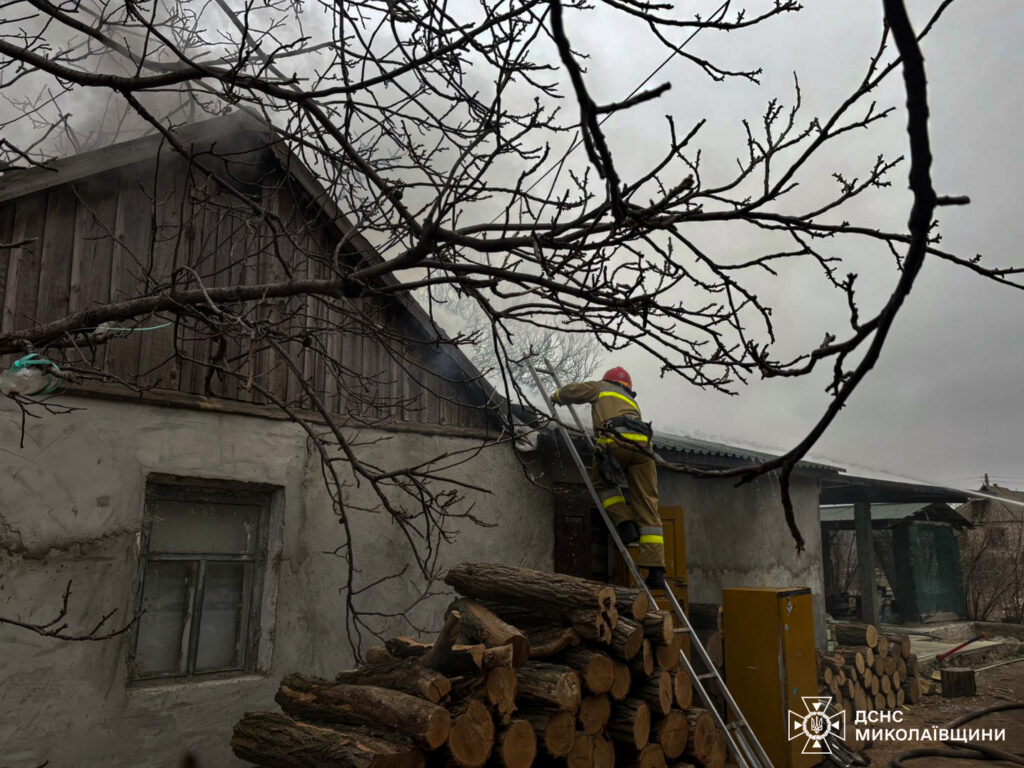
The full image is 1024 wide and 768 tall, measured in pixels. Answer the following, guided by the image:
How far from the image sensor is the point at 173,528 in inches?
205

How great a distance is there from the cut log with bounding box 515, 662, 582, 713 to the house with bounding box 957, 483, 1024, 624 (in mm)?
17556

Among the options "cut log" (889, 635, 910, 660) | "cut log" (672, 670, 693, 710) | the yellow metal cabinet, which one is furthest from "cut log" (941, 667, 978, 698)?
"cut log" (672, 670, 693, 710)

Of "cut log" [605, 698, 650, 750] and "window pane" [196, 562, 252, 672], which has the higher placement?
→ "window pane" [196, 562, 252, 672]

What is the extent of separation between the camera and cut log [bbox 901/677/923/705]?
10359 millimetres

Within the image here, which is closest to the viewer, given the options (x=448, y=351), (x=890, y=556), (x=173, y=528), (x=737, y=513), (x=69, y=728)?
(x=69, y=728)

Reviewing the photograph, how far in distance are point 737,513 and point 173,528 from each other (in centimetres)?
720

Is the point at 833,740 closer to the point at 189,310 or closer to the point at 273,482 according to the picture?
the point at 273,482

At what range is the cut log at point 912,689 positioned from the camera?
34.0ft

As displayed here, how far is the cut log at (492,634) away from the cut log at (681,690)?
128 centimetres

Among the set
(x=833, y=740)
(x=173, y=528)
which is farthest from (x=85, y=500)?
(x=833, y=740)

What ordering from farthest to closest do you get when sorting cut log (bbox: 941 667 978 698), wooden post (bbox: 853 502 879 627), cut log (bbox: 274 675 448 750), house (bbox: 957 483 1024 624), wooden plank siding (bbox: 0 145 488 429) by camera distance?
house (bbox: 957 483 1024 624)
wooden post (bbox: 853 502 879 627)
cut log (bbox: 941 667 978 698)
wooden plank siding (bbox: 0 145 488 429)
cut log (bbox: 274 675 448 750)

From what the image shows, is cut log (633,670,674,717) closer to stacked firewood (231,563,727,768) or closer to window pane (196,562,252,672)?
stacked firewood (231,563,727,768)

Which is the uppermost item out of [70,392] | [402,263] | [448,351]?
[448,351]

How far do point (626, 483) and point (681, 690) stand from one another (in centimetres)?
201
